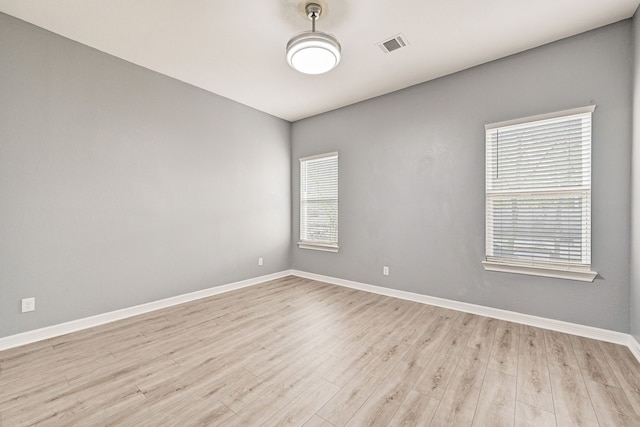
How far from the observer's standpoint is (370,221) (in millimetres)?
4199

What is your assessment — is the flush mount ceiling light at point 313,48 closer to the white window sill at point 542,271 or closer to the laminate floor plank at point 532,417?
the white window sill at point 542,271

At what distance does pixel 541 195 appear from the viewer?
285 cm

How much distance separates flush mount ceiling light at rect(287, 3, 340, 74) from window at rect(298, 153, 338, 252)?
216 centimetres

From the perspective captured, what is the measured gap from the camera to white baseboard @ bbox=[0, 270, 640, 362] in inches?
98.1

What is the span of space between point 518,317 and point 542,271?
577 mm

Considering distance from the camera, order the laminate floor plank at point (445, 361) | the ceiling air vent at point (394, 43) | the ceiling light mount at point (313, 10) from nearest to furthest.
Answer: the laminate floor plank at point (445, 361) → the ceiling light mount at point (313, 10) → the ceiling air vent at point (394, 43)

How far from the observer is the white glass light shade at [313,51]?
7.54ft

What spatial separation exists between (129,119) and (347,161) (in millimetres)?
2975

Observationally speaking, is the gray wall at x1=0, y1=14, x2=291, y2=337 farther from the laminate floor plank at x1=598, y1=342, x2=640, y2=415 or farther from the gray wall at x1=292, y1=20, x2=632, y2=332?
the laminate floor plank at x1=598, y1=342, x2=640, y2=415

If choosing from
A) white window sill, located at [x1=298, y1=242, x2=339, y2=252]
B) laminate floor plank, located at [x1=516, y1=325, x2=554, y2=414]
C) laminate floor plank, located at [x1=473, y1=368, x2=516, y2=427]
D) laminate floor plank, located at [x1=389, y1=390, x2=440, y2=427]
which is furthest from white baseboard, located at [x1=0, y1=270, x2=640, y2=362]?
laminate floor plank, located at [x1=389, y1=390, x2=440, y2=427]

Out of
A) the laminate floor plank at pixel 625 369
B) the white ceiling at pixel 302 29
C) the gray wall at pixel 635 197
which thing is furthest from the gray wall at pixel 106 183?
the gray wall at pixel 635 197

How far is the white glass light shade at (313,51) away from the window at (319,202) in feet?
7.00

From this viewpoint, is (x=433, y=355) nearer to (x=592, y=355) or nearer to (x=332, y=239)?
(x=592, y=355)

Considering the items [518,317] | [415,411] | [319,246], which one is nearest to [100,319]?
[319,246]
